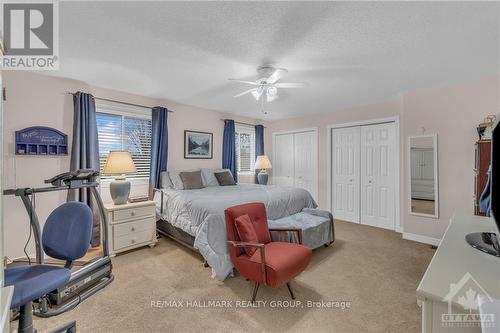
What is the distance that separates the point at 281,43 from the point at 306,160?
3.71 meters

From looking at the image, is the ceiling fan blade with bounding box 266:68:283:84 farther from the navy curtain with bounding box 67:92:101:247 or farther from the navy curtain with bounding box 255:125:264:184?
the navy curtain with bounding box 255:125:264:184

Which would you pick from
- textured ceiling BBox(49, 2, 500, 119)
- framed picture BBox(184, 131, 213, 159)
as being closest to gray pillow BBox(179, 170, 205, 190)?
framed picture BBox(184, 131, 213, 159)

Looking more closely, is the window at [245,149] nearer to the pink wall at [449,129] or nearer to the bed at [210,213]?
the bed at [210,213]

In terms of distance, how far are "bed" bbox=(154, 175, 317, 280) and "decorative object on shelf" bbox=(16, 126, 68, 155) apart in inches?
58.3

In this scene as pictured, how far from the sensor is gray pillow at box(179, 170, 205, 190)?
388 centimetres

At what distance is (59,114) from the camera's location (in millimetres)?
3129

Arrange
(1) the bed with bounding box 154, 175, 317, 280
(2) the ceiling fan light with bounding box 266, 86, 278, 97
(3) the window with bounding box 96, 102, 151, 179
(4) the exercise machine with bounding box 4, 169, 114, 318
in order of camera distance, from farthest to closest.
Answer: (3) the window with bounding box 96, 102, 151, 179, (2) the ceiling fan light with bounding box 266, 86, 278, 97, (1) the bed with bounding box 154, 175, 317, 280, (4) the exercise machine with bounding box 4, 169, 114, 318

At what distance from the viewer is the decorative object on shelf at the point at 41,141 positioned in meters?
2.79

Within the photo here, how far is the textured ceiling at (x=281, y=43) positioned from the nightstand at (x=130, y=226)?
1.83 m

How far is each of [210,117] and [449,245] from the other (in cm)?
448

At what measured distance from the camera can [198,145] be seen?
15.5 ft

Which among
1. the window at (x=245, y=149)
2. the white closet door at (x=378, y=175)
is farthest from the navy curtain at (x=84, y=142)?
the white closet door at (x=378, y=175)

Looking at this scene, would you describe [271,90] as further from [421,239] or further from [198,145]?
[421,239]

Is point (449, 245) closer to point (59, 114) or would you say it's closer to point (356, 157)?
point (356, 157)
